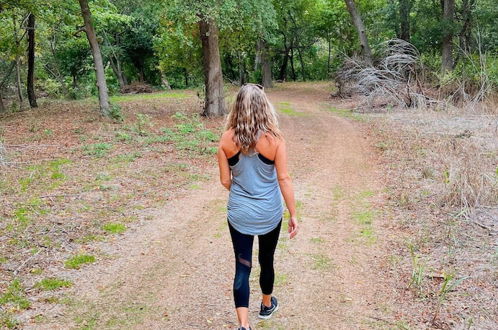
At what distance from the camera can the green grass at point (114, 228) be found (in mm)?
6161

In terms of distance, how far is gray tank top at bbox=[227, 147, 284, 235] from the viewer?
127 inches

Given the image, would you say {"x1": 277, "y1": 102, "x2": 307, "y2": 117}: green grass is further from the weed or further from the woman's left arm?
the woman's left arm

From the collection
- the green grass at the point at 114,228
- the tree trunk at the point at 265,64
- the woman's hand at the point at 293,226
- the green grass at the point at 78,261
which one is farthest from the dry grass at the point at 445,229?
the tree trunk at the point at 265,64

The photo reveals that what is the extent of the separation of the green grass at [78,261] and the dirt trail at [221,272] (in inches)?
6.0

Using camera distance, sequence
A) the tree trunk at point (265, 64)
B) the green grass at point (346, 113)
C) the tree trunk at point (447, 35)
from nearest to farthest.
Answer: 1. the green grass at point (346, 113)
2. the tree trunk at point (447, 35)
3. the tree trunk at point (265, 64)

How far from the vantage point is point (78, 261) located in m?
5.21

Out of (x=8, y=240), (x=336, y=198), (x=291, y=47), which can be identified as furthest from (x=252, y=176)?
(x=291, y=47)

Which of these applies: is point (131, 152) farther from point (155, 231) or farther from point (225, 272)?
point (225, 272)

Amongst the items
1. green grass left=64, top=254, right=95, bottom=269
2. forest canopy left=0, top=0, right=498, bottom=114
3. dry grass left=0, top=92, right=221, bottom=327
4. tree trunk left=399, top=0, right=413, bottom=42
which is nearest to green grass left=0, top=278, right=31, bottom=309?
dry grass left=0, top=92, right=221, bottom=327

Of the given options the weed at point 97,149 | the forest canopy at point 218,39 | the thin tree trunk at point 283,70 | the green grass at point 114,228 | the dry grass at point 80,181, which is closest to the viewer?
the dry grass at point 80,181

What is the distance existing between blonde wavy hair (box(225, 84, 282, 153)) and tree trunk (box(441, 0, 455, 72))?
18.4m

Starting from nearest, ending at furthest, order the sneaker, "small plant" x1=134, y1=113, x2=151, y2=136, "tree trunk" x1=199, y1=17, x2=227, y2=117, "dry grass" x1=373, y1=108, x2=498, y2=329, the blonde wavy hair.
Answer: the blonde wavy hair, the sneaker, "dry grass" x1=373, y1=108, x2=498, y2=329, "small plant" x1=134, y1=113, x2=151, y2=136, "tree trunk" x1=199, y1=17, x2=227, y2=117

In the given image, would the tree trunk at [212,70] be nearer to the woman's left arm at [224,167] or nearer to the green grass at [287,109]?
the green grass at [287,109]

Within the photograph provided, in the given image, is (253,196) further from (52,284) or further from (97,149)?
(97,149)
